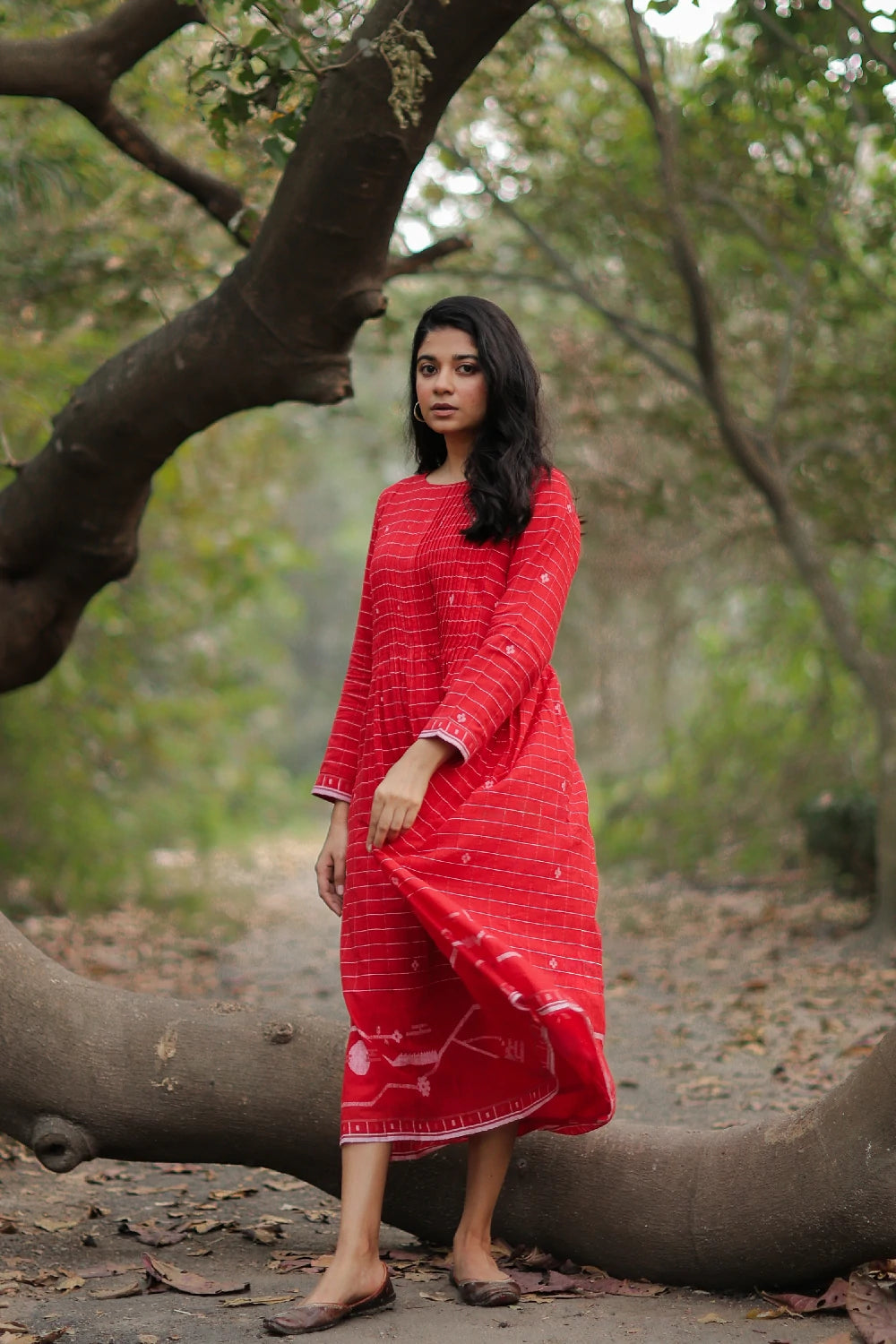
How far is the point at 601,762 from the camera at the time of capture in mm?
13867

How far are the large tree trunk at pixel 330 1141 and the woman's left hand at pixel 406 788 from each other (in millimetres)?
632

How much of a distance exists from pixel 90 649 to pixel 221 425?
2278mm

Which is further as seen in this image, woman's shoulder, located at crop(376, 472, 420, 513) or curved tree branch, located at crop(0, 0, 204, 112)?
curved tree branch, located at crop(0, 0, 204, 112)

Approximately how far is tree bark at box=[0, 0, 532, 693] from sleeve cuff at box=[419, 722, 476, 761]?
4.73ft

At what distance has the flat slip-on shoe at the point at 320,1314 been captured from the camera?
7.38 ft

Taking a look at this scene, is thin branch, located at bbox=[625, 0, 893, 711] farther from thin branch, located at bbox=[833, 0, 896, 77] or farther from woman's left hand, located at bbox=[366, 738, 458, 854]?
woman's left hand, located at bbox=[366, 738, 458, 854]

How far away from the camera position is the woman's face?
264 centimetres

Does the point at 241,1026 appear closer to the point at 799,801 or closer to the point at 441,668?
the point at 441,668

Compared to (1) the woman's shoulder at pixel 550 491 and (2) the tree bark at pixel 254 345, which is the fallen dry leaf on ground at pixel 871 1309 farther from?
(2) the tree bark at pixel 254 345

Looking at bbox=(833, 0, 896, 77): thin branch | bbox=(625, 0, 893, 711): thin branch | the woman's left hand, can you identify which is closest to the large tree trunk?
Result: the woman's left hand

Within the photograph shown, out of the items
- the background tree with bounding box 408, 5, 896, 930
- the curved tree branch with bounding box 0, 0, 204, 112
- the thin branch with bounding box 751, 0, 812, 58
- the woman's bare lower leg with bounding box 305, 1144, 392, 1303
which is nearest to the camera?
the woman's bare lower leg with bounding box 305, 1144, 392, 1303

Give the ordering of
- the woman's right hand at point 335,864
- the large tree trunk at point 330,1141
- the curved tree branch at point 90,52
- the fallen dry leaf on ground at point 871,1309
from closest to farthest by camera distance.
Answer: the fallen dry leaf on ground at point 871,1309
the large tree trunk at point 330,1141
the woman's right hand at point 335,864
the curved tree branch at point 90,52

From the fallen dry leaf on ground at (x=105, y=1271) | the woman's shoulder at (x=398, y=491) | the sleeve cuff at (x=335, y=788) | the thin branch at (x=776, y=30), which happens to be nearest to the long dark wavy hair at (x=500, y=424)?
the woman's shoulder at (x=398, y=491)

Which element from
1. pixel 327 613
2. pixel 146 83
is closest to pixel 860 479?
pixel 146 83
